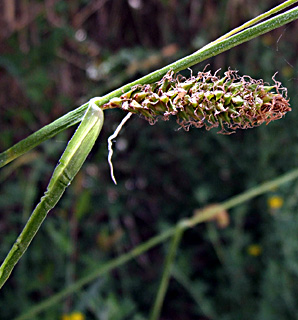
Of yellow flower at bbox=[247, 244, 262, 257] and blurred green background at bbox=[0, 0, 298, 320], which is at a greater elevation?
blurred green background at bbox=[0, 0, 298, 320]

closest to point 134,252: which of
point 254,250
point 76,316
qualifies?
point 76,316

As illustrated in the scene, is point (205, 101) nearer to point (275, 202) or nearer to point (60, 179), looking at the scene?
point (60, 179)

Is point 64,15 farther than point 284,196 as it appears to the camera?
Yes

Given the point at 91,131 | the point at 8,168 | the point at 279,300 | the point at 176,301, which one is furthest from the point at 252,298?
the point at 91,131

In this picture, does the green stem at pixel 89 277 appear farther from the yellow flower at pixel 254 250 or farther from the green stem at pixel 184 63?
the yellow flower at pixel 254 250

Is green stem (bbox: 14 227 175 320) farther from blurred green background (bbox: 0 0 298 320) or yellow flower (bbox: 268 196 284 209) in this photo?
yellow flower (bbox: 268 196 284 209)

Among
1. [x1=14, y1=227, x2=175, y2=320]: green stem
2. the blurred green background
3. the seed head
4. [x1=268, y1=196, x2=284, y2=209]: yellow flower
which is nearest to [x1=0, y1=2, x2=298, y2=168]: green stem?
the seed head

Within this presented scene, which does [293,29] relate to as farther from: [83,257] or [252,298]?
[83,257]
